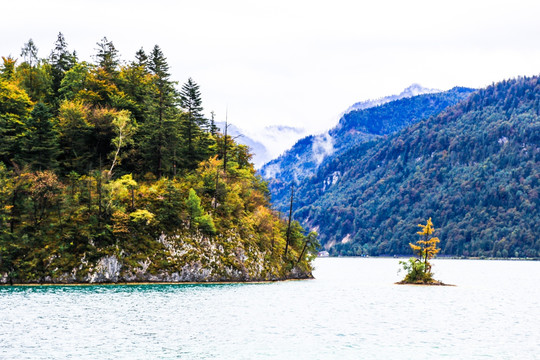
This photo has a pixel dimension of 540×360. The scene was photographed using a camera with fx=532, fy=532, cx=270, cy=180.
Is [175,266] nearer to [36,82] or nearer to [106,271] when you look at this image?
[106,271]

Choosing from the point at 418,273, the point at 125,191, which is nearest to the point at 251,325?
the point at 125,191

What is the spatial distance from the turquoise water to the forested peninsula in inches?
288

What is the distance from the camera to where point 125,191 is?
8300cm

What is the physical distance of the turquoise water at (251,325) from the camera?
3444 cm

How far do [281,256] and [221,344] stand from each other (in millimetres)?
60488

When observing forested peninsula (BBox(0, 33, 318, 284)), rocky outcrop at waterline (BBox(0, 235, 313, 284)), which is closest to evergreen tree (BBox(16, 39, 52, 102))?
forested peninsula (BBox(0, 33, 318, 284))

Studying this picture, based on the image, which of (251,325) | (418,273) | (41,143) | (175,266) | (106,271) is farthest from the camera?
(418,273)

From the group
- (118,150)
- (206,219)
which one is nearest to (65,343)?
(206,219)

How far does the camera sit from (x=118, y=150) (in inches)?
3538

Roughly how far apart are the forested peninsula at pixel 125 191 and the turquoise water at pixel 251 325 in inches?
288

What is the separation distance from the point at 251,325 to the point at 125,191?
1753 inches

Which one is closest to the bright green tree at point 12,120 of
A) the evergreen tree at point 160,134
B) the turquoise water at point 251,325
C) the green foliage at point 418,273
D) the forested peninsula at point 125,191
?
the forested peninsula at point 125,191

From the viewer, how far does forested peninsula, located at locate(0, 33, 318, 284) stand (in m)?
77.2

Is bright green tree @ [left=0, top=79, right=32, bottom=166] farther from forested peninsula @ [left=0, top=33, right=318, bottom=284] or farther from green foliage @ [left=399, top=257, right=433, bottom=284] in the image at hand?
green foliage @ [left=399, top=257, right=433, bottom=284]
